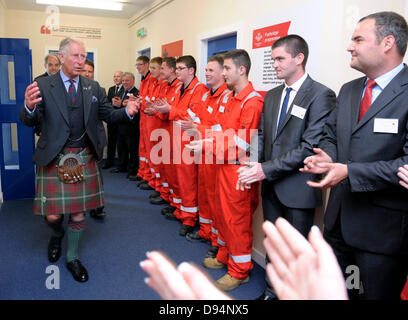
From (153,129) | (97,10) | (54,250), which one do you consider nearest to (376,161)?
(54,250)

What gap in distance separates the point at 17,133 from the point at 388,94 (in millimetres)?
4213

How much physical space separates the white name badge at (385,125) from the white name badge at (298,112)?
537mm

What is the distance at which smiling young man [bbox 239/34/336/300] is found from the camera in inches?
77.8

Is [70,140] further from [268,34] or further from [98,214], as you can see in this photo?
[268,34]

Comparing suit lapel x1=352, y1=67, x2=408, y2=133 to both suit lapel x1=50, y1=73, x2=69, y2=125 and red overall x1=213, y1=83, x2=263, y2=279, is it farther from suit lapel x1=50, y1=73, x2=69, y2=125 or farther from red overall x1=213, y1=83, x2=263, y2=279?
suit lapel x1=50, y1=73, x2=69, y2=125

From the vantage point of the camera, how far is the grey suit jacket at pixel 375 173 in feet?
4.78

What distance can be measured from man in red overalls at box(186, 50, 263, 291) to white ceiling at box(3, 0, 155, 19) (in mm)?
4199

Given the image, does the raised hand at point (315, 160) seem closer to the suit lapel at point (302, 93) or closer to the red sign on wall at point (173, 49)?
the suit lapel at point (302, 93)

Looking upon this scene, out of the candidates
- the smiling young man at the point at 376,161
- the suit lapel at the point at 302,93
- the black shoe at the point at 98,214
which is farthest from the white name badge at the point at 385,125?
the black shoe at the point at 98,214

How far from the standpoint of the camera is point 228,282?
248 cm

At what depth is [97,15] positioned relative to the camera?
7090mm

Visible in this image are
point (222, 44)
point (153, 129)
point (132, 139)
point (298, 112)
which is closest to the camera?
point (298, 112)
